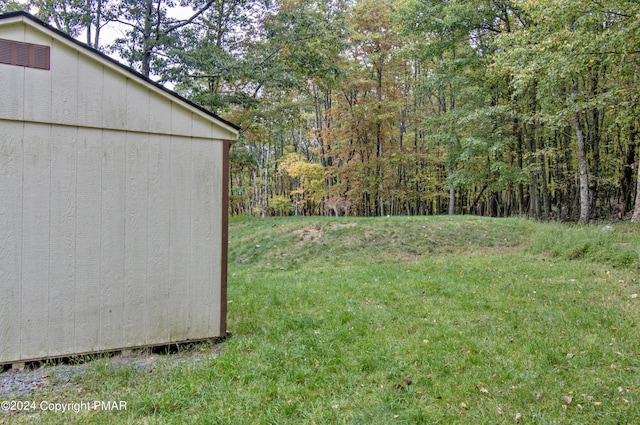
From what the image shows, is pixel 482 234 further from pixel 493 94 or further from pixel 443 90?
pixel 443 90

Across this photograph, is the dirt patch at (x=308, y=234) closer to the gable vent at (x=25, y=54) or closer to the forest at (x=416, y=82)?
the forest at (x=416, y=82)

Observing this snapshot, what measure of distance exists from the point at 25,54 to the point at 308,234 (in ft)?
23.9

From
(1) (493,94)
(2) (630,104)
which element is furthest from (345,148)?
(2) (630,104)

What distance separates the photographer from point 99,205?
3.33 m

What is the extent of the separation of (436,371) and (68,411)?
2764mm

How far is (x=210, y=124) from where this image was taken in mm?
3770

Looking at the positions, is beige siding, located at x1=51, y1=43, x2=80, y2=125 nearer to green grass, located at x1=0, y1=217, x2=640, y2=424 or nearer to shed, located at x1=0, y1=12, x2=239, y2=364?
shed, located at x1=0, y1=12, x2=239, y2=364

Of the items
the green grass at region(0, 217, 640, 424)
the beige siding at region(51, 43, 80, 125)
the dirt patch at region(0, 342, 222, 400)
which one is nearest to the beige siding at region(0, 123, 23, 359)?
the dirt patch at region(0, 342, 222, 400)

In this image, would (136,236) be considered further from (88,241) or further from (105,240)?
(88,241)

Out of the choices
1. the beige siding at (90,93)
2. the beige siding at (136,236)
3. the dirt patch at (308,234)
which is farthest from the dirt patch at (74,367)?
the dirt patch at (308,234)

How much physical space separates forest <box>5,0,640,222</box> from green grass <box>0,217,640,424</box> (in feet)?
14.9

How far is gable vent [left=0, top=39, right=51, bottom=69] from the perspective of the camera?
3.00 metres

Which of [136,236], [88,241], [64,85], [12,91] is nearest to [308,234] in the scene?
[136,236]

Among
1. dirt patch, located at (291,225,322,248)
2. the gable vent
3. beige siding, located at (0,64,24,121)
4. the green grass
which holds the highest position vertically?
the gable vent
